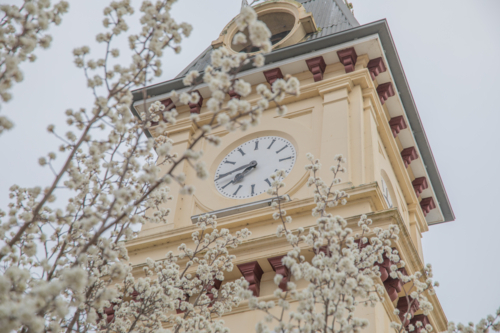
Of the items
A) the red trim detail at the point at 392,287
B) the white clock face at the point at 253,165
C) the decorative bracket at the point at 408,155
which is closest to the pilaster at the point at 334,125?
the white clock face at the point at 253,165

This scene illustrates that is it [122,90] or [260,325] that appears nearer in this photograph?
[260,325]

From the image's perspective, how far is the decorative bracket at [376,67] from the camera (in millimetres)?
14141

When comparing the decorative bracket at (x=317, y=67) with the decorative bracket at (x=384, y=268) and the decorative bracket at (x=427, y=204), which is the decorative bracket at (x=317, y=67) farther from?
the decorative bracket at (x=384, y=268)

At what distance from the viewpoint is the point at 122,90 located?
5.87m

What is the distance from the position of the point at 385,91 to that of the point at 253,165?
3741mm

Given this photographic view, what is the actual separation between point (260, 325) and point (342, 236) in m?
1.32

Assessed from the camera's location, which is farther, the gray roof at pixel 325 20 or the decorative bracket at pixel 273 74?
the gray roof at pixel 325 20

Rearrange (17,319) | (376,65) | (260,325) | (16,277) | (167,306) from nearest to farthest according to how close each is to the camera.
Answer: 1. (17,319)
2. (16,277)
3. (260,325)
4. (167,306)
5. (376,65)

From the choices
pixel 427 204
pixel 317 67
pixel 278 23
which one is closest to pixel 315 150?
pixel 317 67

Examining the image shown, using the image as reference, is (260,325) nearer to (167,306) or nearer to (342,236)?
(342,236)

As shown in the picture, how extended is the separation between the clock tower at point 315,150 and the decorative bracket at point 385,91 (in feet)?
0.12

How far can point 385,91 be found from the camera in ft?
47.6

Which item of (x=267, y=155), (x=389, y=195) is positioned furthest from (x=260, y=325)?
(x=389, y=195)

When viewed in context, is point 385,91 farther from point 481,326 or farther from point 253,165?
point 481,326
